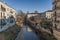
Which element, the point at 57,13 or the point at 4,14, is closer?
the point at 57,13

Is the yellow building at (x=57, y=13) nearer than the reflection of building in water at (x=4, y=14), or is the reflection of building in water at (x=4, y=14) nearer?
the yellow building at (x=57, y=13)

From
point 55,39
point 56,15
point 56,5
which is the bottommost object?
point 55,39

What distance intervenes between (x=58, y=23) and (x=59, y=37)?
6.51 meters

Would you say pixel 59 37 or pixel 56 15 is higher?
pixel 56 15

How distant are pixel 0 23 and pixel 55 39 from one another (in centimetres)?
1460

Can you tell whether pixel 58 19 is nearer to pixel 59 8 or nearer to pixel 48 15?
pixel 59 8

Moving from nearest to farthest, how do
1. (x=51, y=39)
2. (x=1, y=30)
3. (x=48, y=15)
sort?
(x=51, y=39)
(x=1, y=30)
(x=48, y=15)

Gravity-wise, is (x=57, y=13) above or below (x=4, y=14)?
above

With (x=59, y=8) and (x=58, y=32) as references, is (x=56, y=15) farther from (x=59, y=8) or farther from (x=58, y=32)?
(x=58, y=32)

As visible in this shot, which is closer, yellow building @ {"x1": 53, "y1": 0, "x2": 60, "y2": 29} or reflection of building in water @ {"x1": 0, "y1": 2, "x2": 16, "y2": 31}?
yellow building @ {"x1": 53, "y1": 0, "x2": 60, "y2": 29}

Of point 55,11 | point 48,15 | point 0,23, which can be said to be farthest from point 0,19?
point 48,15

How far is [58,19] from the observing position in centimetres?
3178

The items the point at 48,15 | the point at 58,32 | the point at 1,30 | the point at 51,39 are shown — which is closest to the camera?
the point at 51,39

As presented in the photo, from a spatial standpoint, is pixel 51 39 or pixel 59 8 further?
pixel 59 8
